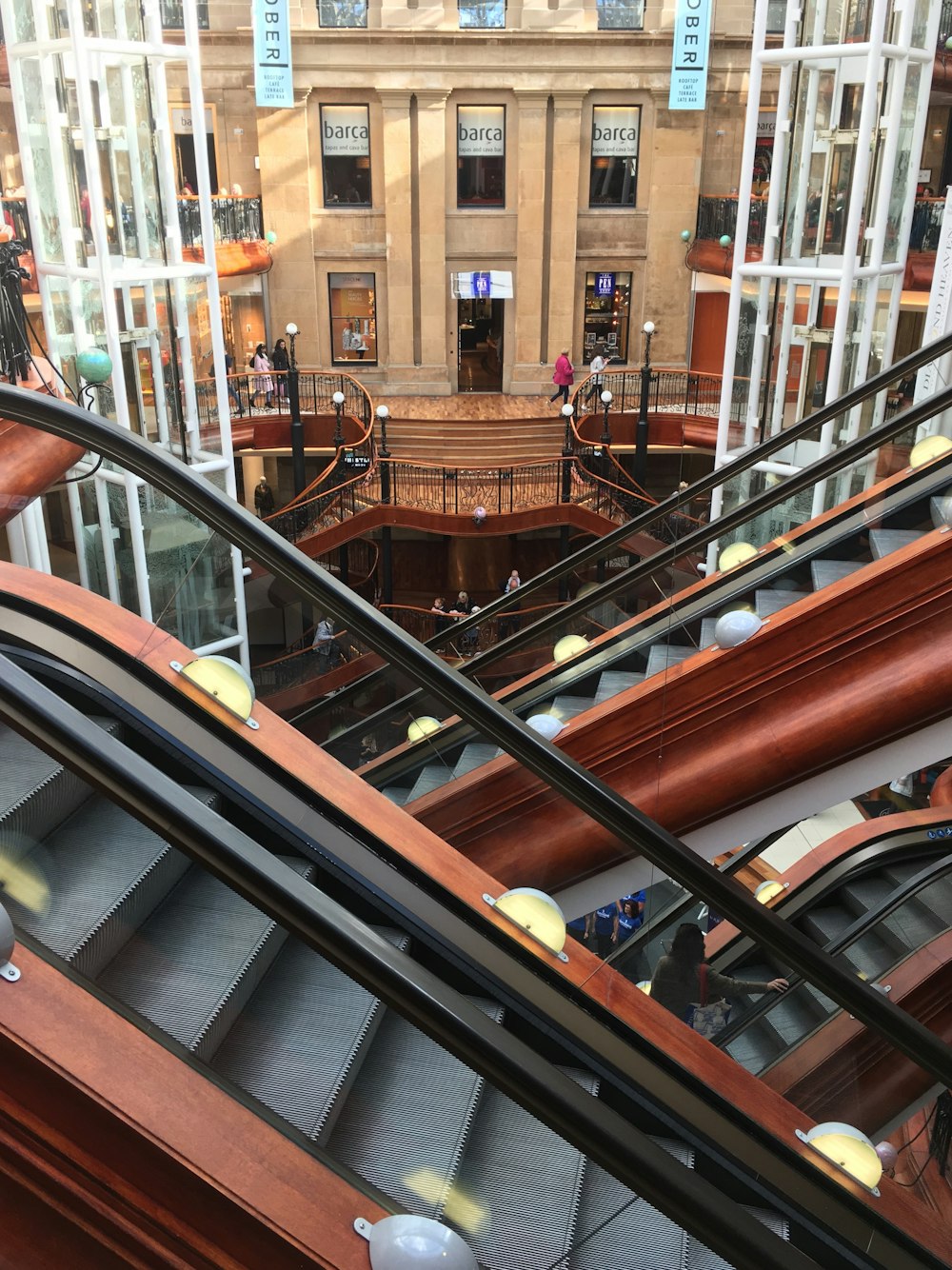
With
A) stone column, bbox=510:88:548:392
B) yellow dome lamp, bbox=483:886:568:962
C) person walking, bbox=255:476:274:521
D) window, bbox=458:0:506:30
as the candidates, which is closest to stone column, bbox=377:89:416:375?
window, bbox=458:0:506:30

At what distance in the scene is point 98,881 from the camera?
250 centimetres

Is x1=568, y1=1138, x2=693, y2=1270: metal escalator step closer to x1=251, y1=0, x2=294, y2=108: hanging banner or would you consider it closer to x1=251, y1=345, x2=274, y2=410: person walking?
x1=251, y1=345, x2=274, y2=410: person walking

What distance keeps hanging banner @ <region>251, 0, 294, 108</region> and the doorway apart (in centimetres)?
528

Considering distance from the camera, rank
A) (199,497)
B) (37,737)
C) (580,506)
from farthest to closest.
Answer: (580,506), (199,497), (37,737)

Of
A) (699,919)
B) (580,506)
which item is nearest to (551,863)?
(699,919)

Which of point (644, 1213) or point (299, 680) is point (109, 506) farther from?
point (644, 1213)

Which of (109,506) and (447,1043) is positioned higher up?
(447,1043)

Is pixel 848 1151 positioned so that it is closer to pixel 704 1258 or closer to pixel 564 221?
pixel 704 1258

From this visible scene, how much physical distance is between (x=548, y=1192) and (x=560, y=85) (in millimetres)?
20102

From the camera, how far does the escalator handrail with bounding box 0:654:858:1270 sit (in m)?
2.03

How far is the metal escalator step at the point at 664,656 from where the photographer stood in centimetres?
458

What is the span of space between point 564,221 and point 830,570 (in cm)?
1690

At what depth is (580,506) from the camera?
51.6 feet

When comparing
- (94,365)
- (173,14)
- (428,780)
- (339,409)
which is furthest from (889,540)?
(339,409)
